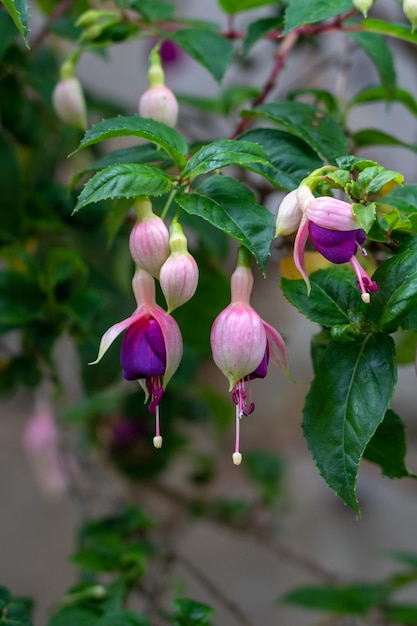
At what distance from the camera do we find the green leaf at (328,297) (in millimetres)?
475

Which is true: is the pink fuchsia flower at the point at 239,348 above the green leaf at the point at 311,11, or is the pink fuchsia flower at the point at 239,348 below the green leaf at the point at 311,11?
below

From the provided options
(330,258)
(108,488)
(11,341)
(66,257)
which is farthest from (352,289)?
(11,341)

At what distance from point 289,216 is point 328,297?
74 mm

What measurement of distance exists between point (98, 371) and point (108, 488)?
44cm

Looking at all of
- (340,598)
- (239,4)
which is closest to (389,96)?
(239,4)

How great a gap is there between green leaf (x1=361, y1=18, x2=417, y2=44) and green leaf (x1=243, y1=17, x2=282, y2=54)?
86 millimetres

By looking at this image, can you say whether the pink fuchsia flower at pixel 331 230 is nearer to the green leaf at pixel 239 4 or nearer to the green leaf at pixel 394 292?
the green leaf at pixel 394 292

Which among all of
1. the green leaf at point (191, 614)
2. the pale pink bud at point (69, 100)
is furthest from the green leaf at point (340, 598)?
the pale pink bud at point (69, 100)

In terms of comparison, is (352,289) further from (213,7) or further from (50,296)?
(213,7)

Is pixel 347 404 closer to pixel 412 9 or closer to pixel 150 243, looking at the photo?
pixel 150 243

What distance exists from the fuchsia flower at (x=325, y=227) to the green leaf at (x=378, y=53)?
283 millimetres

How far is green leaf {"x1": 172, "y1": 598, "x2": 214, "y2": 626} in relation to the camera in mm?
586

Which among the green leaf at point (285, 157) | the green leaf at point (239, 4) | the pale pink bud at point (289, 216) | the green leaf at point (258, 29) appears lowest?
the pale pink bud at point (289, 216)

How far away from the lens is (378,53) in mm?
658
